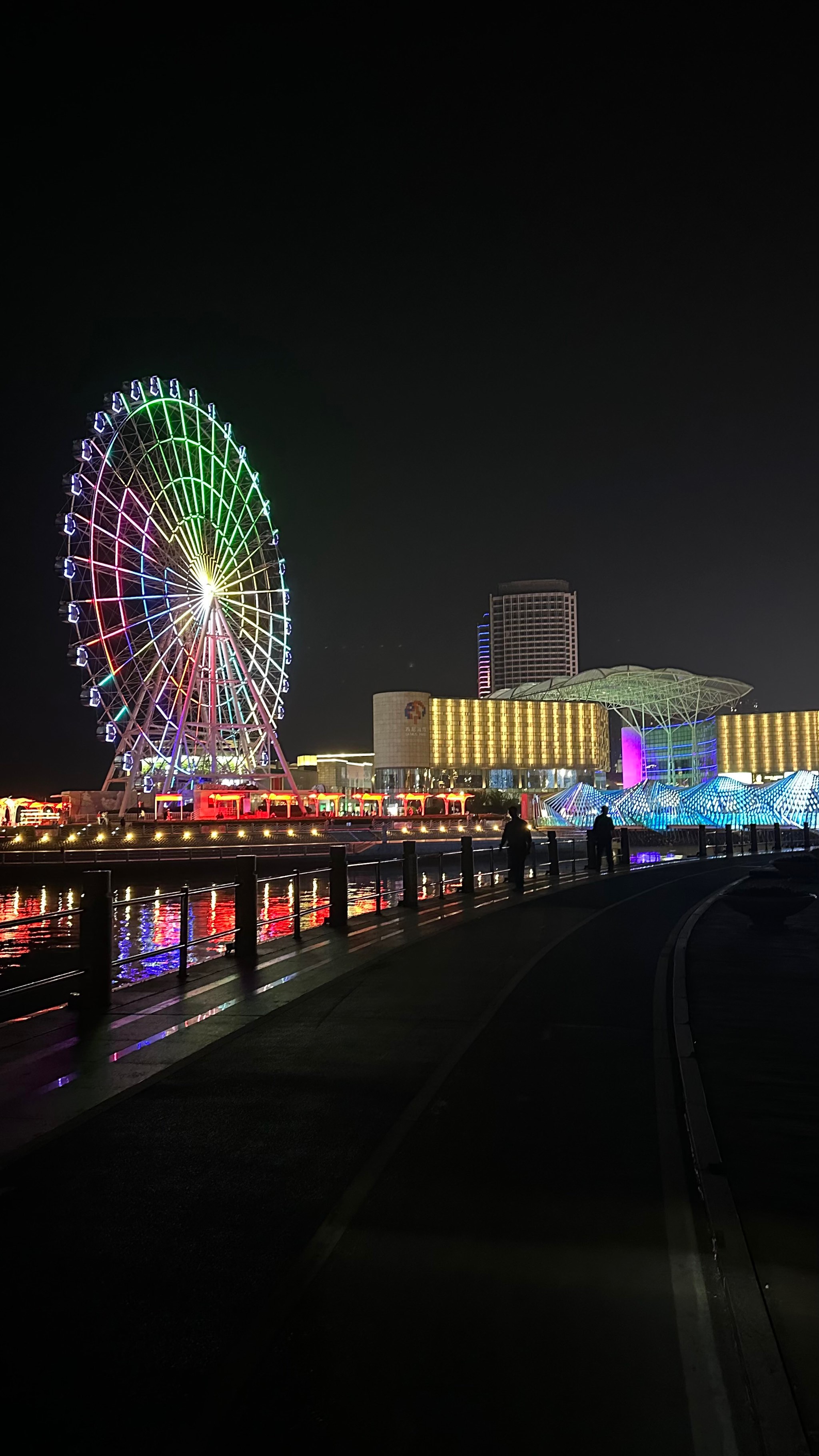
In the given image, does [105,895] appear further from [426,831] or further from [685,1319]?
[426,831]

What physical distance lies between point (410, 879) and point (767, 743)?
156143 millimetres

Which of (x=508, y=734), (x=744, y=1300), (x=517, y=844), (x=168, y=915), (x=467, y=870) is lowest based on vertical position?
(x=168, y=915)

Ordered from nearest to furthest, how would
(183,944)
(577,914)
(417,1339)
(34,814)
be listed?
(417,1339)
(183,944)
(577,914)
(34,814)

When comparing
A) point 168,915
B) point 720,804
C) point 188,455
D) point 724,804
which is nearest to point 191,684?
point 188,455

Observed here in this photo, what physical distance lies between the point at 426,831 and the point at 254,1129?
65.8 metres

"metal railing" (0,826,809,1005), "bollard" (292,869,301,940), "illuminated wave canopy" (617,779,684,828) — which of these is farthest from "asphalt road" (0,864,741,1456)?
"illuminated wave canopy" (617,779,684,828)

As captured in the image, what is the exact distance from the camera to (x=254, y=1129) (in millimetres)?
6305

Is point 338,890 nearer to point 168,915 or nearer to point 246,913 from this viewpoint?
point 246,913

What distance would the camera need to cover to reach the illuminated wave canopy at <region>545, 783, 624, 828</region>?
286 feet

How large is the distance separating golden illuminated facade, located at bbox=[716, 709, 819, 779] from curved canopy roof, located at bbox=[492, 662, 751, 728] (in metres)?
29.8

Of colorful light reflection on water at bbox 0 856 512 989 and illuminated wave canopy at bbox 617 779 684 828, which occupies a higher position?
illuminated wave canopy at bbox 617 779 684 828

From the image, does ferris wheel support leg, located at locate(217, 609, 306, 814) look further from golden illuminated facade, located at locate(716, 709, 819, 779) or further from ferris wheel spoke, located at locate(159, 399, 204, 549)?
golden illuminated facade, located at locate(716, 709, 819, 779)

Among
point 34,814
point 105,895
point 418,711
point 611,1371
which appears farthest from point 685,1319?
point 418,711

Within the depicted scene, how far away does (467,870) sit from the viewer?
951 inches
